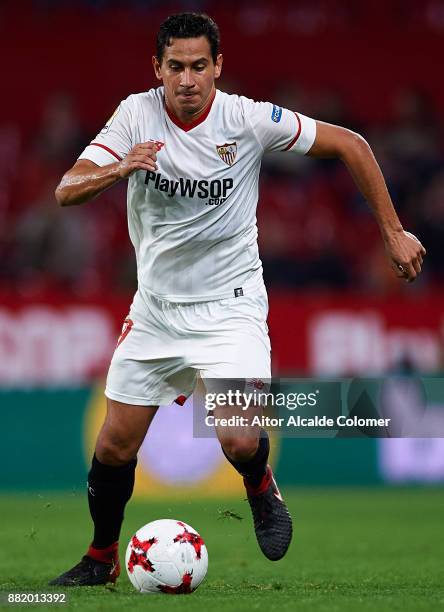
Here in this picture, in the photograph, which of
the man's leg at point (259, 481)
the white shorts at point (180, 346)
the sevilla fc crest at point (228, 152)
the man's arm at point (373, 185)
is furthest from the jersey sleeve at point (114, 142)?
the man's leg at point (259, 481)

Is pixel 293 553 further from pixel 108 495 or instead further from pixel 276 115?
pixel 276 115

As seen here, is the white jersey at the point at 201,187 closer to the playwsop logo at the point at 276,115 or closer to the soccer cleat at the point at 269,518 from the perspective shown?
the playwsop logo at the point at 276,115

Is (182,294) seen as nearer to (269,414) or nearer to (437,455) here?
(269,414)

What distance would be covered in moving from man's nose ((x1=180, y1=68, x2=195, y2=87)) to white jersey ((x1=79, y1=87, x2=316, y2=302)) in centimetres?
22

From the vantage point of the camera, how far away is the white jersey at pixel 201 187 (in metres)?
5.87

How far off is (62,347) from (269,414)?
600cm

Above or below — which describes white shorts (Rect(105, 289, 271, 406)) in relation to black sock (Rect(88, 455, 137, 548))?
above

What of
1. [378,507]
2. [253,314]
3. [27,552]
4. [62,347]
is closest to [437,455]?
[378,507]

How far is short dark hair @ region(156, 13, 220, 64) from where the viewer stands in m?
5.76

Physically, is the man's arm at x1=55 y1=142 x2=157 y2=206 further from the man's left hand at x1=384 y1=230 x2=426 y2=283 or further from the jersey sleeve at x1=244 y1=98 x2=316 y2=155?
the man's left hand at x1=384 y1=230 x2=426 y2=283

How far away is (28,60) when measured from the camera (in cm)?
1555

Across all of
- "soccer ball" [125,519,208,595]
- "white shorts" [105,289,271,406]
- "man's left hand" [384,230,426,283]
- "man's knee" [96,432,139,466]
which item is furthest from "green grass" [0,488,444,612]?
"man's left hand" [384,230,426,283]
